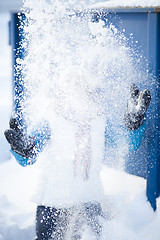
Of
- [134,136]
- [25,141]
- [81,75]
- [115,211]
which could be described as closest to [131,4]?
[81,75]

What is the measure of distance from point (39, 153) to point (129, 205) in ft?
1.93

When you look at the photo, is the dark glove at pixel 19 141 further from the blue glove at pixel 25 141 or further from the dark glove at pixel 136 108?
the dark glove at pixel 136 108

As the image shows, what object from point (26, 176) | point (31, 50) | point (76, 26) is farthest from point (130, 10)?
point (26, 176)

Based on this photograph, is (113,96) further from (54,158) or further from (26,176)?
(26,176)

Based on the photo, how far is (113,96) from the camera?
1.56 m

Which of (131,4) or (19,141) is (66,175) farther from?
(131,4)

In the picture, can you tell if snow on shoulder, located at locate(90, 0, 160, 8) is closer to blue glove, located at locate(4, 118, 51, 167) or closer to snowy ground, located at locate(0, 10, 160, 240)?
blue glove, located at locate(4, 118, 51, 167)

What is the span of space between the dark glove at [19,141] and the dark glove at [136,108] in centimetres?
47

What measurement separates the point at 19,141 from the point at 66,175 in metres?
0.28

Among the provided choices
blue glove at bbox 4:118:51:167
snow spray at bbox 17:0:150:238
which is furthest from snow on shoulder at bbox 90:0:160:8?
blue glove at bbox 4:118:51:167

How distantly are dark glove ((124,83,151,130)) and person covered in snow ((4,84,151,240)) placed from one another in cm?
8

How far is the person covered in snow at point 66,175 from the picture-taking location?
1.36 meters

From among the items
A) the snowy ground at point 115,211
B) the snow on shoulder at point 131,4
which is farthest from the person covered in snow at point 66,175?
the snow on shoulder at point 131,4

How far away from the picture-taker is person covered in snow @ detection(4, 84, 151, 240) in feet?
4.47
